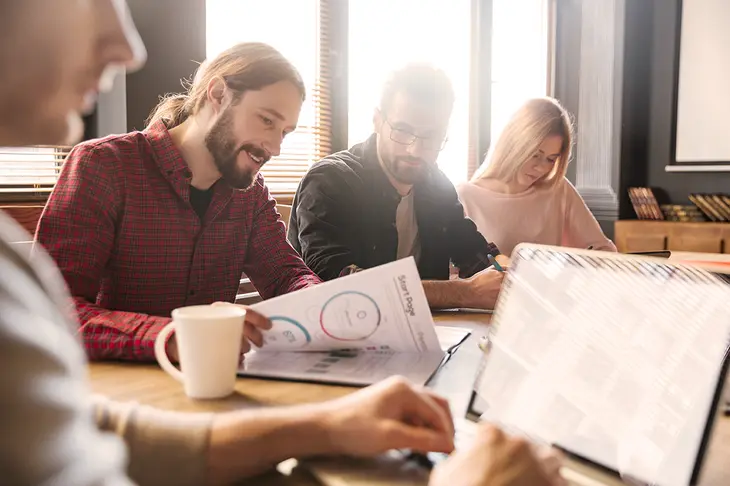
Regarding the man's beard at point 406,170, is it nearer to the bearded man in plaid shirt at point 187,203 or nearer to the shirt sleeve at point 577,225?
the bearded man in plaid shirt at point 187,203

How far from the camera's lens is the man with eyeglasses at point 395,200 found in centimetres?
184

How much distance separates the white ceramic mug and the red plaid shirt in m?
0.24

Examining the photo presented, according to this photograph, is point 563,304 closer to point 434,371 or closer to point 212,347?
point 434,371

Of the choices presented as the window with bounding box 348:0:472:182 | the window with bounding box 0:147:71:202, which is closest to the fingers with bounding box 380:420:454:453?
the window with bounding box 0:147:71:202

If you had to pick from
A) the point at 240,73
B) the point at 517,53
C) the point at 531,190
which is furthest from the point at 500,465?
the point at 517,53

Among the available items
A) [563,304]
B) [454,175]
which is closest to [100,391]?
[563,304]

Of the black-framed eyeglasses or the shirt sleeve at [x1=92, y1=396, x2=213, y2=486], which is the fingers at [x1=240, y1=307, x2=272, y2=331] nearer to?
the shirt sleeve at [x1=92, y1=396, x2=213, y2=486]

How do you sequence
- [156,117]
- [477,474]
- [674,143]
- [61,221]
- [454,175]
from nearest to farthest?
[477,474]
[61,221]
[156,117]
[454,175]
[674,143]

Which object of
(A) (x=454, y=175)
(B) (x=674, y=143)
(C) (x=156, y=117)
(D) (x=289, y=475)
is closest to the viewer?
(D) (x=289, y=475)

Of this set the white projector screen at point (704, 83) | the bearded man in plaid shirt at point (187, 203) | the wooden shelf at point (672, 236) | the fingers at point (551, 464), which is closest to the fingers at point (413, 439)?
the fingers at point (551, 464)

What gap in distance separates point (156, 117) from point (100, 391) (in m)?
1.01

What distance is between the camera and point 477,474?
53cm

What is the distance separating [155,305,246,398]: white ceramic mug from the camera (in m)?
0.79

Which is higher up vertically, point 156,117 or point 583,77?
point 583,77
